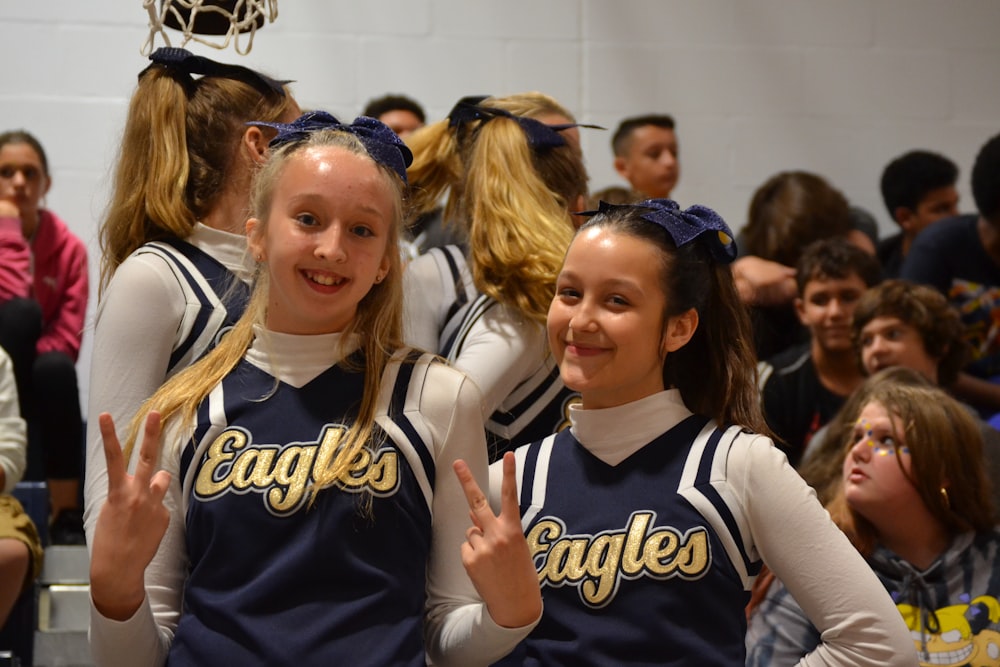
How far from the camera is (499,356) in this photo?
2119mm

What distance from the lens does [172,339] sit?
5.88ft

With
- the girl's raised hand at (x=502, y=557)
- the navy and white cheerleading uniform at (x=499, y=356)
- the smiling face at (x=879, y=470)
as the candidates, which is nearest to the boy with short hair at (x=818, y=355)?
the smiling face at (x=879, y=470)

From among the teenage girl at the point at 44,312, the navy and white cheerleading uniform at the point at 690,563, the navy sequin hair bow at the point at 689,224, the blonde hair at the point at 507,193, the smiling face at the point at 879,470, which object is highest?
the navy sequin hair bow at the point at 689,224

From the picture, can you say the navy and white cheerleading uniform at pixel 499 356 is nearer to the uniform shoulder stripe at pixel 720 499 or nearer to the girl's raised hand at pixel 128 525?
the uniform shoulder stripe at pixel 720 499

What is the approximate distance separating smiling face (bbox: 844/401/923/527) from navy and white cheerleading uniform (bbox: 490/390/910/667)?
2.75ft

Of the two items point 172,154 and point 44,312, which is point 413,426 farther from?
point 44,312

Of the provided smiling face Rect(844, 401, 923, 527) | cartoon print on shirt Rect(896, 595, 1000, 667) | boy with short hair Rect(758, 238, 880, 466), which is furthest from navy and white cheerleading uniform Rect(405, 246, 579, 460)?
boy with short hair Rect(758, 238, 880, 466)

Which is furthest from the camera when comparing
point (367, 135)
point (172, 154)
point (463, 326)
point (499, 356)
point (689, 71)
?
point (689, 71)

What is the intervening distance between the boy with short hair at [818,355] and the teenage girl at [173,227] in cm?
176

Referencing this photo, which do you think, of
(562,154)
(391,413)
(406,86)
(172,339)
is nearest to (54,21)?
(406,86)

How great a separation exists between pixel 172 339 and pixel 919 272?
2.55 metres

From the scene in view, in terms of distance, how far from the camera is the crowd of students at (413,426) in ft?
4.96

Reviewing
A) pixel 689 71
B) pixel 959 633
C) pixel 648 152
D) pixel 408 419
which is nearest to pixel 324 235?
pixel 408 419

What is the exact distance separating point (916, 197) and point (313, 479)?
3449mm
